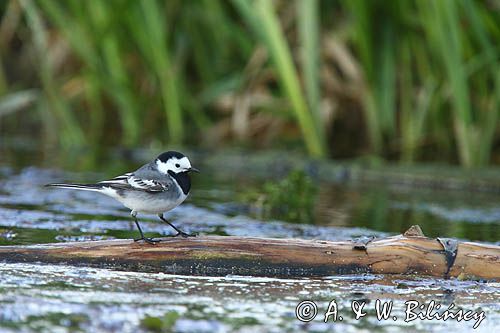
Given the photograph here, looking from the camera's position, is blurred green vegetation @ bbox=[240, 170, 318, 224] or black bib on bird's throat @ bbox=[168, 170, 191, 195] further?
blurred green vegetation @ bbox=[240, 170, 318, 224]

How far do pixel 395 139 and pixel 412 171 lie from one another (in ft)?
3.00

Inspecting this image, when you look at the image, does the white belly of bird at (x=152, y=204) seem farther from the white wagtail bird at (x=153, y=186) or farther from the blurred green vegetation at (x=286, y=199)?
the blurred green vegetation at (x=286, y=199)

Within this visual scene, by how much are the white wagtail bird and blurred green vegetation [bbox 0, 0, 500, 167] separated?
329 cm

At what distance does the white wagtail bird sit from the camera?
507 cm

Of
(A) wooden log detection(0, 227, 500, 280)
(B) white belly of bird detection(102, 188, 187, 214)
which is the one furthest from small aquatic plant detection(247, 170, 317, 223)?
(A) wooden log detection(0, 227, 500, 280)

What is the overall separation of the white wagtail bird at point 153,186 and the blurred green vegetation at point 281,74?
10.8 feet

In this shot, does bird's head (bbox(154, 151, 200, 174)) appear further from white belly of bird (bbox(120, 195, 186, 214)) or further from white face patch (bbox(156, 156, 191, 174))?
white belly of bird (bbox(120, 195, 186, 214))

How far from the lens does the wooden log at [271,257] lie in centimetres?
469

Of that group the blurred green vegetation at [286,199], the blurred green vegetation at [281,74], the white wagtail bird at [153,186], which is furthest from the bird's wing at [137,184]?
the blurred green vegetation at [281,74]

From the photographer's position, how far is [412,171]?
8953 millimetres

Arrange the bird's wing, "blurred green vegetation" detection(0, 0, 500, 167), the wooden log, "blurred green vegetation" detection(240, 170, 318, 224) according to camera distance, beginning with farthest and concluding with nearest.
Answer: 1. "blurred green vegetation" detection(0, 0, 500, 167)
2. "blurred green vegetation" detection(240, 170, 318, 224)
3. the bird's wing
4. the wooden log

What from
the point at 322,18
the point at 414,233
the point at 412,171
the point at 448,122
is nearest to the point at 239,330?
the point at 414,233

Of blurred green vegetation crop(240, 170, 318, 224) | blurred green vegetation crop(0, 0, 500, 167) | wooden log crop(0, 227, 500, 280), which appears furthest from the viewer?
blurred green vegetation crop(0, 0, 500, 167)

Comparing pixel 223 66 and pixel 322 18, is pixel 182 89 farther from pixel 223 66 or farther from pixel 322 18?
pixel 322 18
